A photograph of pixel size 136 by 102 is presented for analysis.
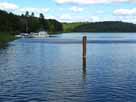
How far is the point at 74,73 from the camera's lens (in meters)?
49.7

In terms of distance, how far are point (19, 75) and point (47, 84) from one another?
8.52m

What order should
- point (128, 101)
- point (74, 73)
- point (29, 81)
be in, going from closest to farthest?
point (128, 101) < point (29, 81) < point (74, 73)

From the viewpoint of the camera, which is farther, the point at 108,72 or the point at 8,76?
the point at 108,72

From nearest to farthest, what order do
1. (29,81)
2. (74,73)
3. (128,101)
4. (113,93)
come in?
1. (128,101)
2. (113,93)
3. (29,81)
4. (74,73)

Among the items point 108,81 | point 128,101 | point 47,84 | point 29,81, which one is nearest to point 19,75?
point 29,81

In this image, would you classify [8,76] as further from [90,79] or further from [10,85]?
[90,79]

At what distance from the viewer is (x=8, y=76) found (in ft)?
152

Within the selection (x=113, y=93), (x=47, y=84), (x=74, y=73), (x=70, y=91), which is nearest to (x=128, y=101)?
(x=113, y=93)

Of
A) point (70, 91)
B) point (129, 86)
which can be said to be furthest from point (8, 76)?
point (129, 86)

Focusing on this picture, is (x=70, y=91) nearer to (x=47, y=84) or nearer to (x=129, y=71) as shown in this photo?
(x=47, y=84)

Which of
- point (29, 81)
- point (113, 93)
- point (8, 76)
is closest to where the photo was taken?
point (113, 93)

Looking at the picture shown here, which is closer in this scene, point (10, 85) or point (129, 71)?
point (10, 85)

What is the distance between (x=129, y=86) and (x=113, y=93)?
177 inches

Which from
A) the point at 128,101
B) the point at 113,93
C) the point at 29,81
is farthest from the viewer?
the point at 29,81
